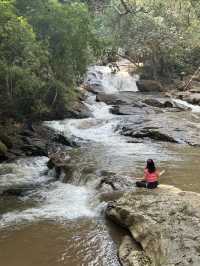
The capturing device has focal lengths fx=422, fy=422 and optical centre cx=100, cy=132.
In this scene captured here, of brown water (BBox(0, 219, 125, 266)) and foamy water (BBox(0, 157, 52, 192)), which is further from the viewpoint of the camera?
foamy water (BBox(0, 157, 52, 192))

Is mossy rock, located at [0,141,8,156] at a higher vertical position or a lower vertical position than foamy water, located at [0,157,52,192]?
higher

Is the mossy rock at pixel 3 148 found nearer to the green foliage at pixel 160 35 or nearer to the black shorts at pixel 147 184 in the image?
the black shorts at pixel 147 184

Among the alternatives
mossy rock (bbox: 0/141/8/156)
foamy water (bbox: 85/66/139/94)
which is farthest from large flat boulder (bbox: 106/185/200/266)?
foamy water (bbox: 85/66/139/94)

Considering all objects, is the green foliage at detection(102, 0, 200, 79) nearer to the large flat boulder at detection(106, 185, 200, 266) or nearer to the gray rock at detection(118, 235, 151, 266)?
the large flat boulder at detection(106, 185, 200, 266)

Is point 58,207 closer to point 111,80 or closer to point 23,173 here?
point 23,173

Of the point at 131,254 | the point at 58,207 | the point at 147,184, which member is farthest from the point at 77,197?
the point at 131,254

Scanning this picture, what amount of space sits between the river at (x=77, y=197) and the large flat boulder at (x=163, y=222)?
513mm

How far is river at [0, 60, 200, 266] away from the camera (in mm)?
8625

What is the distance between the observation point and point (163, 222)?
27.5ft

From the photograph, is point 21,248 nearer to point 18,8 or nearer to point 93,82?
point 18,8

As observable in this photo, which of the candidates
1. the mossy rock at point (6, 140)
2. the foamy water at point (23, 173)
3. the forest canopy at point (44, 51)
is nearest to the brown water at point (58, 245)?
the foamy water at point (23, 173)

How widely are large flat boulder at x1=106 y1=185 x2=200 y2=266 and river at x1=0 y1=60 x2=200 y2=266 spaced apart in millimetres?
513

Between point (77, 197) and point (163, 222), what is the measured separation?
397 cm

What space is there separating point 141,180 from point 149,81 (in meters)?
24.4
